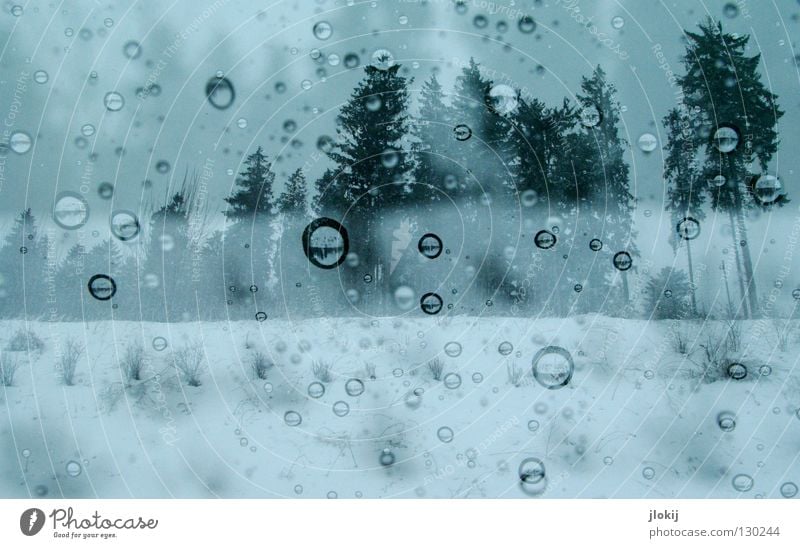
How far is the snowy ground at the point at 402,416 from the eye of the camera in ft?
6.57

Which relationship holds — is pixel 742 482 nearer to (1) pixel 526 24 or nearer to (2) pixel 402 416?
(2) pixel 402 416

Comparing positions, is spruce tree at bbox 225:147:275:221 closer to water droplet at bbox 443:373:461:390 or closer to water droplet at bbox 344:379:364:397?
water droplet at bbox 344:379:364:397

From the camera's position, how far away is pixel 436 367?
6.81ft

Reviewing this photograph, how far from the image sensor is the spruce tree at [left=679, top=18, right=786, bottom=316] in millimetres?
2031

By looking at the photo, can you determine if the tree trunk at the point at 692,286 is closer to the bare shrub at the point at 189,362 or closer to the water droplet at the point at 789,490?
the water droplet at the point at 789,490

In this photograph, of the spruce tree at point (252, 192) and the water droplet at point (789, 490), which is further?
the spruce tree at point (252, 192)

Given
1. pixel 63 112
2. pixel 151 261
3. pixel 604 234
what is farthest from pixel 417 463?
pixel 63 112

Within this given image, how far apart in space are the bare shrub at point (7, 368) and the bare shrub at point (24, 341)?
0.03 m

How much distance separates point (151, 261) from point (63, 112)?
70 centimetres

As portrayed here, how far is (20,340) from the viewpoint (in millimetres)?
2057

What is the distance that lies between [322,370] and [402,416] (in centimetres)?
37

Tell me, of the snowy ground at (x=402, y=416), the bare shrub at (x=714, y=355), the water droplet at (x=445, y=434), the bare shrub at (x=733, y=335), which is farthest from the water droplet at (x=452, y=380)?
the bare shrub at (x=733, y=335)
